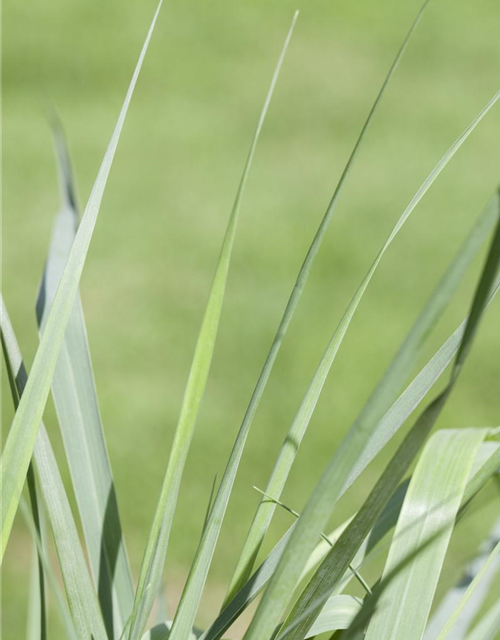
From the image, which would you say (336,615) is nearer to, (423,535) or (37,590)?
(423,535)

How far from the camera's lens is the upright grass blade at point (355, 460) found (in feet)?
0.76

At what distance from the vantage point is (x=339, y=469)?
251 millimetres

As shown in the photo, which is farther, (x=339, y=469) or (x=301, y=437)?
(x=301, y=437)

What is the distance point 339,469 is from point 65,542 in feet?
0.55

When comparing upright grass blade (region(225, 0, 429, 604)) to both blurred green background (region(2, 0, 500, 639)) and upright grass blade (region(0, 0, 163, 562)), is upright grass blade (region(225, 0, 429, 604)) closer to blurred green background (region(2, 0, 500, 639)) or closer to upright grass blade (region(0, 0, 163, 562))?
upright grass blade (region(0, 0, 163, 562))

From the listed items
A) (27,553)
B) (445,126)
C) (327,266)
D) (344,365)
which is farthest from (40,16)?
(27,553)

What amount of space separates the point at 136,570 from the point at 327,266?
985 millimetres

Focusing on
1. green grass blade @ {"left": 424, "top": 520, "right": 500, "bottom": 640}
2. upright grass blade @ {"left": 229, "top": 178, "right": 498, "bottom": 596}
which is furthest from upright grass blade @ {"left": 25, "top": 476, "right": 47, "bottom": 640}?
green grass blade @ {"left": 424, "top": 520, "right": 500, "bottom": 640}

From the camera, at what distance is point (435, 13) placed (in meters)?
3.46

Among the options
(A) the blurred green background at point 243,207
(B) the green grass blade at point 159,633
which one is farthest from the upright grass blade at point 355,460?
(A) the blurred green background at point 243,207

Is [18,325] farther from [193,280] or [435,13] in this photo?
[435,13]

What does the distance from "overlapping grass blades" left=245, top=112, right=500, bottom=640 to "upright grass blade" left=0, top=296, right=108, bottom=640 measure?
10 centimetres

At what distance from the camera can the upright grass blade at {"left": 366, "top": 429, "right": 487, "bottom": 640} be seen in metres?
A: 0.34

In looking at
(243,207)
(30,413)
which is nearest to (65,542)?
(30,413)
